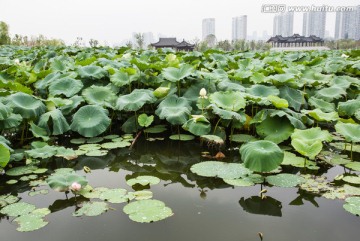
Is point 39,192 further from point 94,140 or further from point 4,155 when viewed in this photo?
point 94,140

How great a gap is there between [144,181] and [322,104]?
3.03 metres

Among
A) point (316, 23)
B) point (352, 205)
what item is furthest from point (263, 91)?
point (316, 23)

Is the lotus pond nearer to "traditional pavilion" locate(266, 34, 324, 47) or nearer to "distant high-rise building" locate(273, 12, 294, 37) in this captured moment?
"traditional pavilion" locate(266, 34, 324, 47)

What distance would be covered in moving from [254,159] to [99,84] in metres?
3.24

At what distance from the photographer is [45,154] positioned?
324 centimetres

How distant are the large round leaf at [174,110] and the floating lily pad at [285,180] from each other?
136cm

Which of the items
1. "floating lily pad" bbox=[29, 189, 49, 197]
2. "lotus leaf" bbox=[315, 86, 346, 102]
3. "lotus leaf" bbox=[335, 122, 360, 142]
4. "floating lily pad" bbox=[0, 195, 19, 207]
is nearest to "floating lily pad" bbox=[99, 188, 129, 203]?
"floating lily pad" bbox=[29, 189, 49, 197]

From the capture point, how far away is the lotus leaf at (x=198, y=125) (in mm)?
3777

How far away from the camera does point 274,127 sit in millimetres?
3914

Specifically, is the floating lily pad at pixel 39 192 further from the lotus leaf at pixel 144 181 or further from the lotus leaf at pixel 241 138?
the lotus leaf at pixel 241 138

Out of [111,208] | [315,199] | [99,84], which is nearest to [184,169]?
[111,208]

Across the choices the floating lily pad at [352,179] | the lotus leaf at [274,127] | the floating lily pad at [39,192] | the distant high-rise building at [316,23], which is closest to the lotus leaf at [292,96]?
the lotus leaf at [274,127]

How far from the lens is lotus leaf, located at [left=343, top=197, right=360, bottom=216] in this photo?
7.94 feet

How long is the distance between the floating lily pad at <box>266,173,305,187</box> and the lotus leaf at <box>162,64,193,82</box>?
2.04 metres
